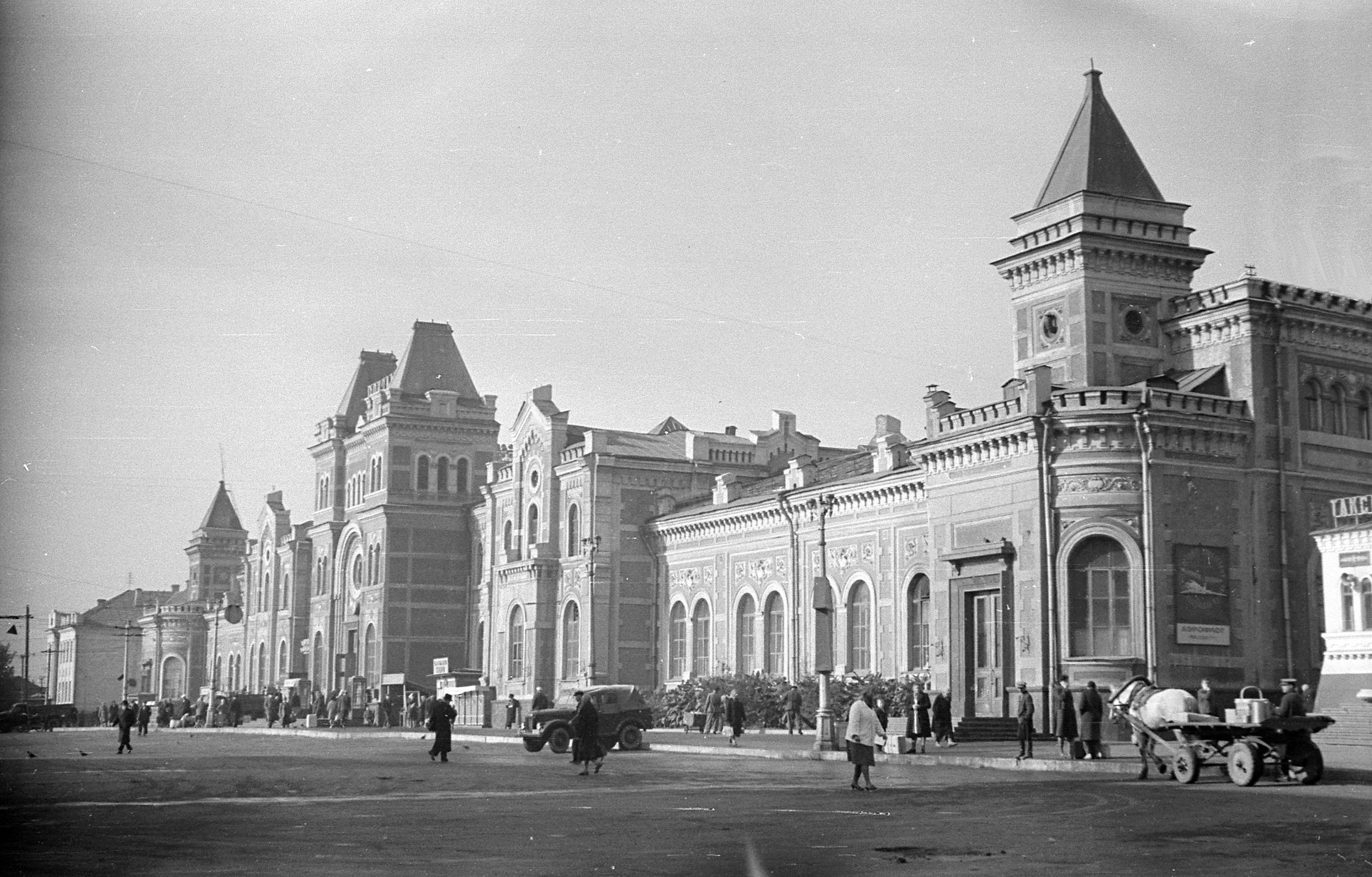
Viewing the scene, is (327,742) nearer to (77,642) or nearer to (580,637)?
(580,637)

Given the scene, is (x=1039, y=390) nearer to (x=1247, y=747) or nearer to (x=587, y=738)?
(x=587, y=738)

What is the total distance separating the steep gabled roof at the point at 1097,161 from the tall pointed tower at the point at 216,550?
318 feet

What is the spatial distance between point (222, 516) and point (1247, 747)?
11715 cm

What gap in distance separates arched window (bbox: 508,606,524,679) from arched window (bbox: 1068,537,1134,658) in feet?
116

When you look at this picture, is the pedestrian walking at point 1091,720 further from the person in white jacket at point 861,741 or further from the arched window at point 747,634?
the arched window at point 747,634

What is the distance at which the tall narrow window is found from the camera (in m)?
64.5

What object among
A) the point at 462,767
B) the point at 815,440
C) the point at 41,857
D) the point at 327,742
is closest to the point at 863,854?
the point at 41,857

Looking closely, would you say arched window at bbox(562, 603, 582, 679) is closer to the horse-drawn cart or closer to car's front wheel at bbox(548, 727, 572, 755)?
car's front wheel at bbox(548, 727, 572, 755)

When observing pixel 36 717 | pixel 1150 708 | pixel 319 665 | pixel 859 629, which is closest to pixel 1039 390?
pixel 1150 708

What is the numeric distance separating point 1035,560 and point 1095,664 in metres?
2.96

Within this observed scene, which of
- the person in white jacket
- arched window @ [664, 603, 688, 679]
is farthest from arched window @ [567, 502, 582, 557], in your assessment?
the person in white jacket

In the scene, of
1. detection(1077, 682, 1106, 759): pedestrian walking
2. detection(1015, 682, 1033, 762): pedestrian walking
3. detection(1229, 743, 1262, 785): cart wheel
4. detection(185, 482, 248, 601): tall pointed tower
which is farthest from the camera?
detection(185, 482, 248, 601): tall pointed tower

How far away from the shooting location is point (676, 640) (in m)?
65.0

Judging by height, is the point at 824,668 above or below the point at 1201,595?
below
